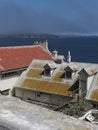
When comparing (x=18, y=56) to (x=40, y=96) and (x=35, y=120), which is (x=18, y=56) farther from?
(x=35, y=120)

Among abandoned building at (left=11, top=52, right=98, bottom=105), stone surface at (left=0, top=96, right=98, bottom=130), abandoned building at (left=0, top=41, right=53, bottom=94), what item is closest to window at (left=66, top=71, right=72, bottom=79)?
abandoned building at (left=11, top=52, right=98, bottom=105)

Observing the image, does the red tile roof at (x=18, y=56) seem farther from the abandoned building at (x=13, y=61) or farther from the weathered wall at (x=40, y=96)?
the weathered wall at (x=40, y=96)

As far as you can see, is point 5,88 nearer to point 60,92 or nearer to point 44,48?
point 60,92

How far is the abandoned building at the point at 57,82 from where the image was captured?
28.3 meters

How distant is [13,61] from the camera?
116 feet

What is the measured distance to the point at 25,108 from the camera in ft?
13.0

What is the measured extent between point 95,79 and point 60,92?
3754mm

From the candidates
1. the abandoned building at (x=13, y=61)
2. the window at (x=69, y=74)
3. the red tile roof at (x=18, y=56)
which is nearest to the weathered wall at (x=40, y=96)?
the abandoned building at (x=13, y=61)

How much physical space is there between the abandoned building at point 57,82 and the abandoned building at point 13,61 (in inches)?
34.0

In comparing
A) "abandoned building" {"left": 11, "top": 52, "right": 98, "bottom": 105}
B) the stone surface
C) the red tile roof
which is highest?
the stone surface

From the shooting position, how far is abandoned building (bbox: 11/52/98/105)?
28.3 metres

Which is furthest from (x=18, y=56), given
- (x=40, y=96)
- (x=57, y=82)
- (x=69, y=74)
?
(x=69, y=74)

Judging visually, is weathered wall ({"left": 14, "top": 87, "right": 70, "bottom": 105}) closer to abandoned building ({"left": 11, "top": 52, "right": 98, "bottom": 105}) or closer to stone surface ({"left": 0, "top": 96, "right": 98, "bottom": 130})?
abandoned building ({"left": 11, "top": 52, "right": 98, "bottom": 105})

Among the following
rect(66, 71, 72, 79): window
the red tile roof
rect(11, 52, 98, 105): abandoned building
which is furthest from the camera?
Answer: the red tile roof
